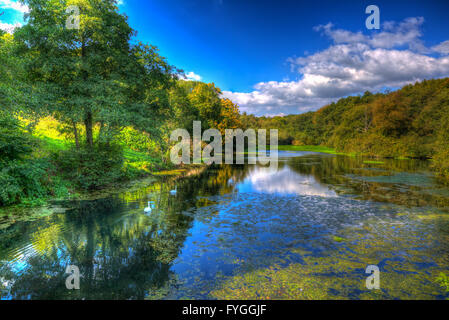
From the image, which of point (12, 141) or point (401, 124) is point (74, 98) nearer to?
point (12, 141)

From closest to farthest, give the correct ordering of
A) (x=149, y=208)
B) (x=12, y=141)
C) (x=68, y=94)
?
(x=12, y=141), (x=149, y=208), (x=68, y=94)

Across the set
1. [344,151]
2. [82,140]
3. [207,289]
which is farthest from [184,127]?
[344,151]

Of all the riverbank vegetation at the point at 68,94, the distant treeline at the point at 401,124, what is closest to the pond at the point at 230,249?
A: the riverbank vegetation at the point at 68,94

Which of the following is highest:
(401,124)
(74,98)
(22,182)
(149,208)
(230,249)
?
(401,124)

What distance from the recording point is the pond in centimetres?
466

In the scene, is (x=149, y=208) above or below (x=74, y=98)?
below

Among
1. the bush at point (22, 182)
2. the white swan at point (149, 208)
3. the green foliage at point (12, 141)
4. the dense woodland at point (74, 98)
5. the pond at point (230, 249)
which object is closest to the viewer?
the pond at point (230, 249)

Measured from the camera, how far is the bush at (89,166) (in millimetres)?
13148

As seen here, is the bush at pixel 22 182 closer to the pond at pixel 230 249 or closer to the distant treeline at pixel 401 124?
the pond at pixel 230 249

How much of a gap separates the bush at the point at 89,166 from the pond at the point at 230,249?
2776mm

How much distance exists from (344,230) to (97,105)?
41.4ft

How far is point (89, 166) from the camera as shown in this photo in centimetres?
1352

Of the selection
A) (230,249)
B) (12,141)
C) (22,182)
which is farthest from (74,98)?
(230,249)

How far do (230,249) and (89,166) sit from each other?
10.6 meters
